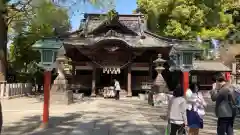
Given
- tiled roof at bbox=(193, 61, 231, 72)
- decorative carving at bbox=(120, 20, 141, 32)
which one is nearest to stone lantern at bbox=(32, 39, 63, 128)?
decorative carving at bbox=(120, 20, 141, 32)

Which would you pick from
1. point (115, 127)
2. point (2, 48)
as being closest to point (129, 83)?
point (2, 48)

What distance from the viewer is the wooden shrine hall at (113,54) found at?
2619 cm

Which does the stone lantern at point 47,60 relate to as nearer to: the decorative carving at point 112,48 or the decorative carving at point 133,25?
the decorative carving at point 112,48

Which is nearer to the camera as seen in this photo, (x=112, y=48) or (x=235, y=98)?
(x=235, y=98)

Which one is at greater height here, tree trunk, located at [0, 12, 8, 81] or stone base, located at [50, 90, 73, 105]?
tree trunk, located at [0, 12, 8, 81]

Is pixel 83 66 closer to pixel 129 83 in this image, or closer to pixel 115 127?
pixel 129 83

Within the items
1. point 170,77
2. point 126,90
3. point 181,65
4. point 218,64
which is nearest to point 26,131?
point 181,65

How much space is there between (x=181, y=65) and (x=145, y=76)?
15842 millimetres

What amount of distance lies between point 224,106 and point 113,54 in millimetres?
20363

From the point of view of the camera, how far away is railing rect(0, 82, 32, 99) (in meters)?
22.8

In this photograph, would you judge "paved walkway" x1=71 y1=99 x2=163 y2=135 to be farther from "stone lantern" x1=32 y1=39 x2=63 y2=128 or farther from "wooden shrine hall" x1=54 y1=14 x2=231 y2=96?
"wooden shrine hall" x1=54 y1=14 x2=231 y2=96

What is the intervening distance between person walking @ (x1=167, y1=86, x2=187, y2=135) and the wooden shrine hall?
60.8 ft

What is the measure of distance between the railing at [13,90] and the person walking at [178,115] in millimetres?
17541

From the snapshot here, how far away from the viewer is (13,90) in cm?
2481
